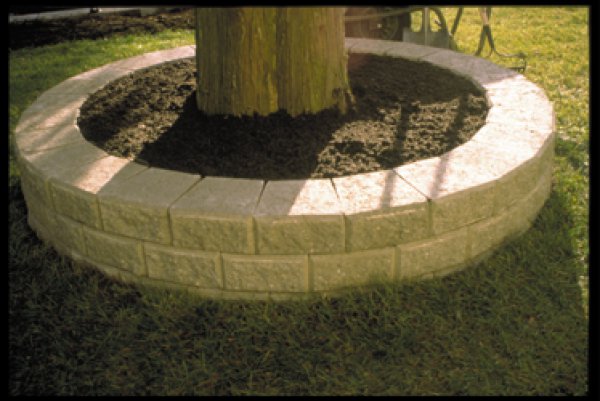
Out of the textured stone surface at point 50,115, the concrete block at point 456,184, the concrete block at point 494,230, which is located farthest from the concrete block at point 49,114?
the concrete block at point 494,230

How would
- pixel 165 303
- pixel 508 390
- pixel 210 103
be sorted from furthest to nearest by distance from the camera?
1. pixel 210 103
2. pixel 165 303
3. pixel 508 390

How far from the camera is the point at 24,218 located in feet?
11.9

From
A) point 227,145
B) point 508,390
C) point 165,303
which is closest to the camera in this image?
point 508,390

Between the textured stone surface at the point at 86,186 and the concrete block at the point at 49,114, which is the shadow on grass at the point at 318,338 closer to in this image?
the textured stone surface at the point at 86,186

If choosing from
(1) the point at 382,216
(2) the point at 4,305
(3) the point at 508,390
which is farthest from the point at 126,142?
(3) the point at 508,390

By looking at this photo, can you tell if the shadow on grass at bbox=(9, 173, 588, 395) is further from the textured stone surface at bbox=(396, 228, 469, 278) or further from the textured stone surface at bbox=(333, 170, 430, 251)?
the textured stone surface at bbox=(333, 170, 430, 251)

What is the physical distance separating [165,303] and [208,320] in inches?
8.7

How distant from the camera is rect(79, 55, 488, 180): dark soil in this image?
10.3 feet

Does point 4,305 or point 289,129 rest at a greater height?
point 289,129

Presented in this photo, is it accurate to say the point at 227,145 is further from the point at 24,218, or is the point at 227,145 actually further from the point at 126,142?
the point at 24,218

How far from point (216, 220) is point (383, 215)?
72 centimetres

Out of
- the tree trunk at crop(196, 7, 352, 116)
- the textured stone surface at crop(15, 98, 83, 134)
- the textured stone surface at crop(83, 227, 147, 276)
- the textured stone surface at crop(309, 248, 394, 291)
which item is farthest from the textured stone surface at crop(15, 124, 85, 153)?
the textured stone surface at crop(309, 248, 394, 291)

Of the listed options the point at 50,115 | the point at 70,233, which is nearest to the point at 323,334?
the point at 70,233

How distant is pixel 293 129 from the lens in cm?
Result: 338
